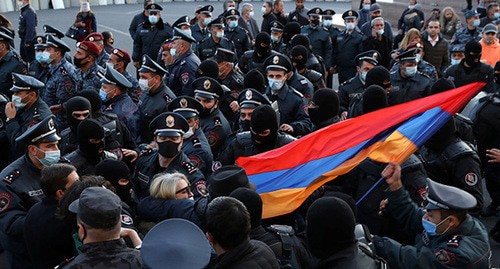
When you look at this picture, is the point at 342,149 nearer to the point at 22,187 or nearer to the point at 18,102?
the point at 22,187

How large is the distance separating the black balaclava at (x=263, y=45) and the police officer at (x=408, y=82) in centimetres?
236

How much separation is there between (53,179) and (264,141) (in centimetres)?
225

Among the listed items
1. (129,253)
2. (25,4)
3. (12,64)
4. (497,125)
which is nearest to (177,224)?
(129,253)

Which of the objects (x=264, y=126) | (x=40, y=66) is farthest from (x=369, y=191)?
(x=40, y=66)

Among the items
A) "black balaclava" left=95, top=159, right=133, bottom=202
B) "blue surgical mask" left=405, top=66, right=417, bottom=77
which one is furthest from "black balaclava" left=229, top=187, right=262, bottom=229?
"blue surgical mask" left=405, top=66, right=417, bottom=77

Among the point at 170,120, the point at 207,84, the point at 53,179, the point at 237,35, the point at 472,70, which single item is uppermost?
the point at 53,179

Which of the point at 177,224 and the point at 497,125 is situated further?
the point at 497,125

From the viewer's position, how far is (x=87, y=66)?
31.2 feet

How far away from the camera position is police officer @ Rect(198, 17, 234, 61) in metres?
12.6

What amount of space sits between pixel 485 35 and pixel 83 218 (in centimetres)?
1007

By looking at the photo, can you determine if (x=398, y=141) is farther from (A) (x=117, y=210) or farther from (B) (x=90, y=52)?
(B) (x=90, y=52)

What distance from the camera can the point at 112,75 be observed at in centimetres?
805

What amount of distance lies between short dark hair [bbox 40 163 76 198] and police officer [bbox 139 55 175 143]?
3410mm

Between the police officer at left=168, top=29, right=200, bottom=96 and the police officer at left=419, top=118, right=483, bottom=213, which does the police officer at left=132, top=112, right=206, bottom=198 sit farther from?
the police officer at left=168, top=29, right=200, bottom=96
